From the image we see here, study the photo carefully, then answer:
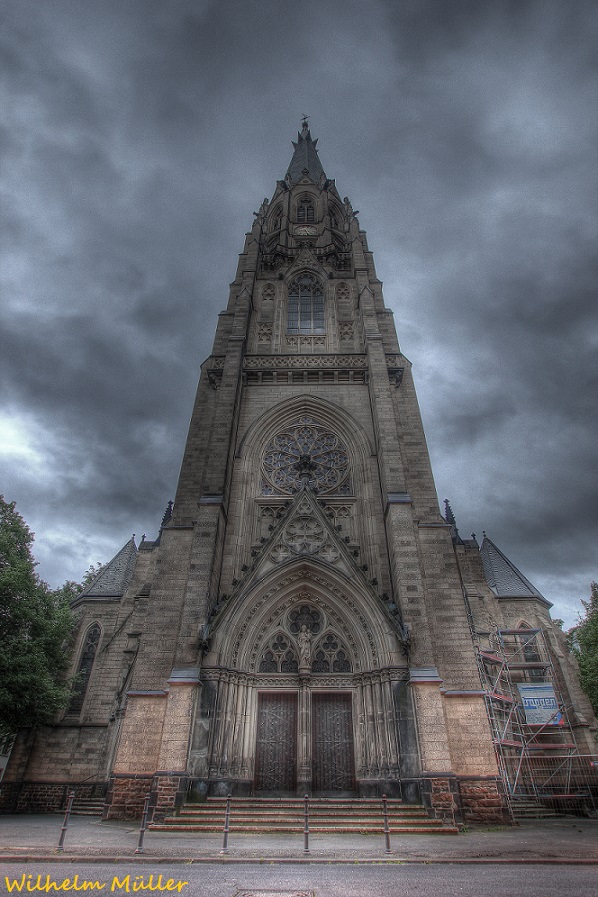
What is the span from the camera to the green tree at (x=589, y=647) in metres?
18.4

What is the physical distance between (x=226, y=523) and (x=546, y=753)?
14.3 m

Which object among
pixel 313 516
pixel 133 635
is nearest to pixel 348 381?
pixel 313 516

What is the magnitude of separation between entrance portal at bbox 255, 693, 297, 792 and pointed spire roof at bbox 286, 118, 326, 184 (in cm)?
3169

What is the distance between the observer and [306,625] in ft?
44.4

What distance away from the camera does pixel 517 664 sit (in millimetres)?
18500

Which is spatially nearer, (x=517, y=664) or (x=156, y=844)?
(x=156, y=844)

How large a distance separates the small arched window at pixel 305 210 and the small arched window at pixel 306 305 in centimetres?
879

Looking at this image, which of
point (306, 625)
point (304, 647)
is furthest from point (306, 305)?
point (304, 647)

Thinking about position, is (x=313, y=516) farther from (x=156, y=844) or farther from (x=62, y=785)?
(x=62, y=785)

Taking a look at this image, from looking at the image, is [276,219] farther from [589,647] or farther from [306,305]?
[589,647]

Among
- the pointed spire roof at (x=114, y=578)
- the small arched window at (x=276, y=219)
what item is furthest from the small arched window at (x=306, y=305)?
the pointed spire roof at (x=114, y=578)

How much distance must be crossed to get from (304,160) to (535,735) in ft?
132

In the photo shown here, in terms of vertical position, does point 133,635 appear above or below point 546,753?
above

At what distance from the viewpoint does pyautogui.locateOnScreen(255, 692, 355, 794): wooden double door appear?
39.2 feet
